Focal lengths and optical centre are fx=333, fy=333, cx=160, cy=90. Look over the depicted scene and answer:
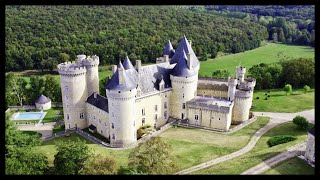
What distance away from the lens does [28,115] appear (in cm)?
6331

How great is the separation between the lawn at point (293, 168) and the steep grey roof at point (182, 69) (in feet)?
70.6

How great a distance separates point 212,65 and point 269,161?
61.0 metres

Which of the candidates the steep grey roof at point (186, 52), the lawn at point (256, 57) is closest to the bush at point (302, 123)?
the steep grey roof at point (186, 52)

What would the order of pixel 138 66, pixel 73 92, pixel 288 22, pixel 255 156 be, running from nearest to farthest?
pixel 255 156, pixel 138 66, pixel 73 92, pixel 288 22

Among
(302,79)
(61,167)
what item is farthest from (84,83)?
(302,79)

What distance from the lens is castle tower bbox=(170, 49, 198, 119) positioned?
54.3 m

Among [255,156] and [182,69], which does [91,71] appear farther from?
[255,156]

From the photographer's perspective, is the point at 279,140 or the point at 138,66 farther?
the point at 138,66

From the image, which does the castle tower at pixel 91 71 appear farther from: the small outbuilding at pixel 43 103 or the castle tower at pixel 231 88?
the castle tower at pixel 231 88

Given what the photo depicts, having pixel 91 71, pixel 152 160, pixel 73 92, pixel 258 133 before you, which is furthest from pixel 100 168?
pixel 258 133

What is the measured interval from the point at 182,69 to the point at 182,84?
2.51 m

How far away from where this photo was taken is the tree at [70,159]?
39.6m

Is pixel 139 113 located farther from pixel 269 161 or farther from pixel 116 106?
pixel 269 161

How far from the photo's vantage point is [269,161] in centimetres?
3866
